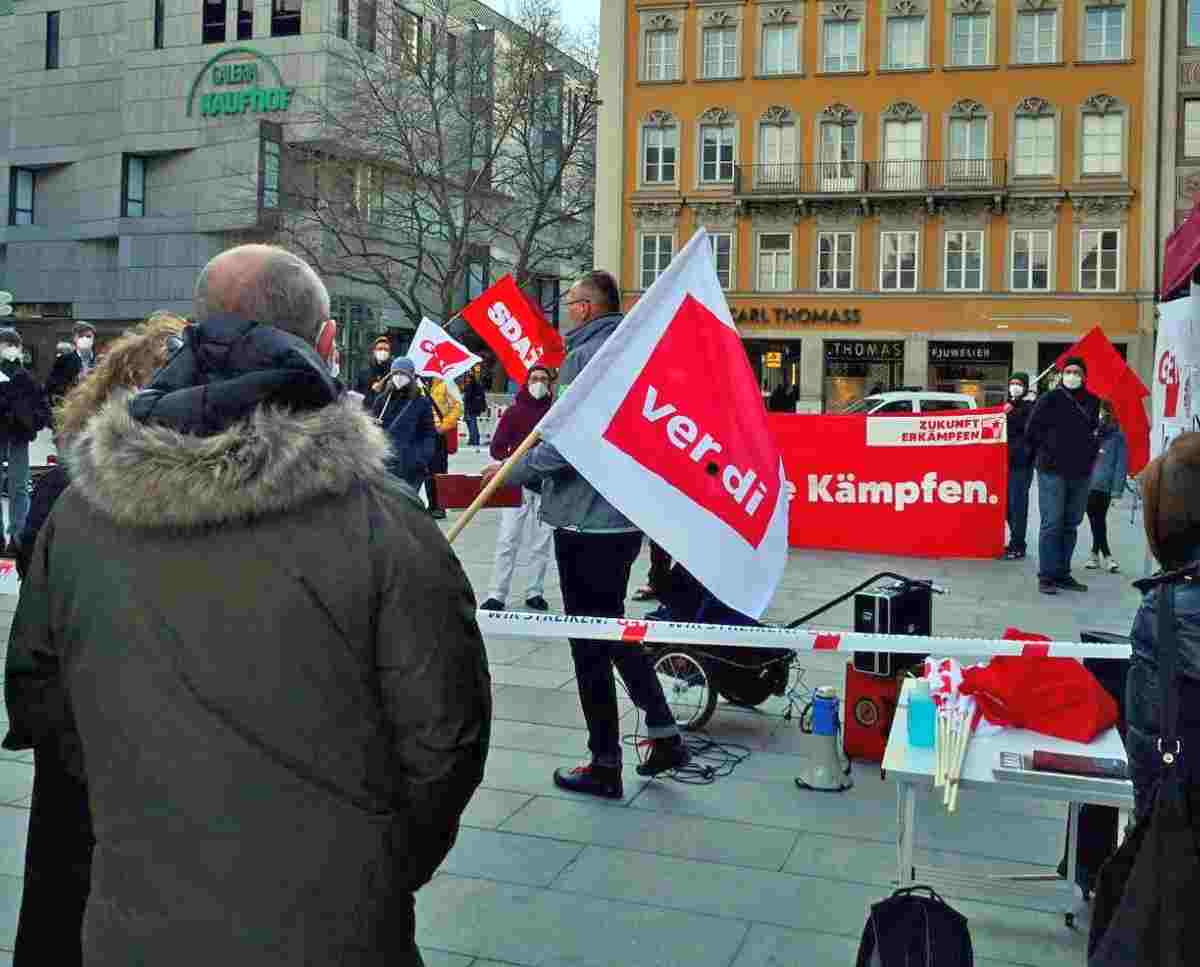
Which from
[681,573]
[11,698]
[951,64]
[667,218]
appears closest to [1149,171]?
[951,64]

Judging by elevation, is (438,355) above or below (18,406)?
above

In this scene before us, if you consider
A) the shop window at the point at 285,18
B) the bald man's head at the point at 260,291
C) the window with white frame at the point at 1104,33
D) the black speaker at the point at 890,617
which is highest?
the shop window at the point at 285,18

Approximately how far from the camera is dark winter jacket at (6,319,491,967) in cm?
197

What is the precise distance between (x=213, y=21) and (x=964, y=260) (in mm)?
32824

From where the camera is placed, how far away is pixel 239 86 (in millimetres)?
54719

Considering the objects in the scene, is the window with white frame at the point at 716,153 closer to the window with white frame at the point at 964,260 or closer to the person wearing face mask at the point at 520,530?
the window with white frame at the point at 964,260

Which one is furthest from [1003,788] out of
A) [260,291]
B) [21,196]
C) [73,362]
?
[21,196]

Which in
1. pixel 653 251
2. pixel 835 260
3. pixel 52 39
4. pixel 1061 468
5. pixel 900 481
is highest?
pixel 52 39

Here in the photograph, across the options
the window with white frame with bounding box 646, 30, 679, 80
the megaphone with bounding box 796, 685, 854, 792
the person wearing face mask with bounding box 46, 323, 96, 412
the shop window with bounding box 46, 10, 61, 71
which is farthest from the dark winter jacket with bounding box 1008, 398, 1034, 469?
the shop window with bounding box 46, 10, 61, 71

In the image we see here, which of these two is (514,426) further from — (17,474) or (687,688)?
(17,474)

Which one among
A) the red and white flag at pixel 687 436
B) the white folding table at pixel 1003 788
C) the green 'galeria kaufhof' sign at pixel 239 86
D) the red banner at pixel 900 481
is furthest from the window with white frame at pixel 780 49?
the white folding table at pixel 1003 788

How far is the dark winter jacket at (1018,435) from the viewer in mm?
13094

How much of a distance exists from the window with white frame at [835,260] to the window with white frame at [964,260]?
10.7ft

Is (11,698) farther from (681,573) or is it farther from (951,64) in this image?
(951,64)
